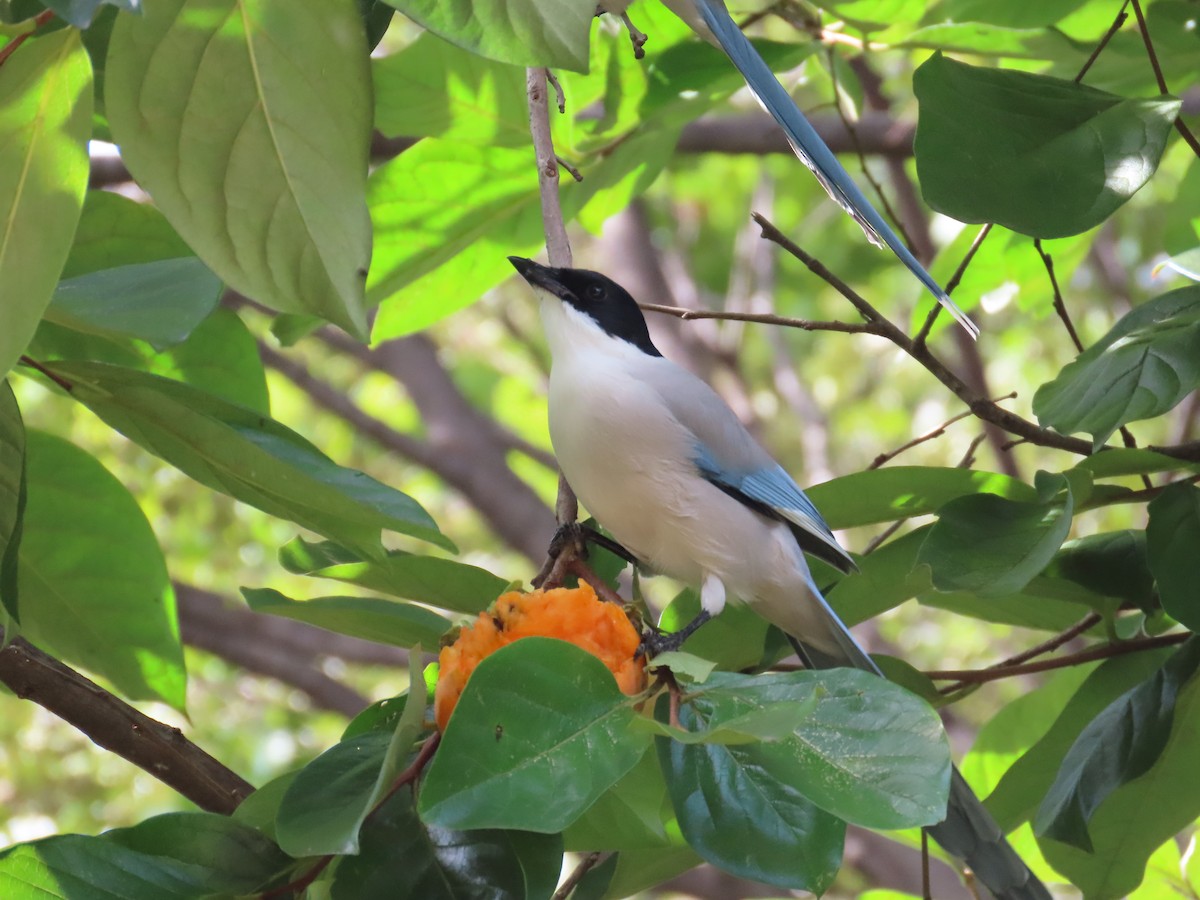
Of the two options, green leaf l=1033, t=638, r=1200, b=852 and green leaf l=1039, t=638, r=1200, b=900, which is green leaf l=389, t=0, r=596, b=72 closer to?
green leaf l=1033, t=638, r=1200, b=852

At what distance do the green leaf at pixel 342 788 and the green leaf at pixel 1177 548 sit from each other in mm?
907

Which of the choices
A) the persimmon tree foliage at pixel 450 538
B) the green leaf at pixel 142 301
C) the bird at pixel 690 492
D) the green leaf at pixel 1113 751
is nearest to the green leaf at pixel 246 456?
the persimmon tree foliage at pixel 450 538

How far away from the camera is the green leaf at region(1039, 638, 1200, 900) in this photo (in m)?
1.80

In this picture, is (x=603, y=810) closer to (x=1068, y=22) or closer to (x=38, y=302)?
(x=38, y=302)

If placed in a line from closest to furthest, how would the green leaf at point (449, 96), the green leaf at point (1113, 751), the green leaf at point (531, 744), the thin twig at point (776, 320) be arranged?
the green leaf at point (531, 744)
the green leaf at point (1113, 751)
the thin twig at point (776, 320)
the green leaf at point (449, 96)

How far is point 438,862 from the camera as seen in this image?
127 cm

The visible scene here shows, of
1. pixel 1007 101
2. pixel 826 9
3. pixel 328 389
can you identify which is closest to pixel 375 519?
pixel 1007 101

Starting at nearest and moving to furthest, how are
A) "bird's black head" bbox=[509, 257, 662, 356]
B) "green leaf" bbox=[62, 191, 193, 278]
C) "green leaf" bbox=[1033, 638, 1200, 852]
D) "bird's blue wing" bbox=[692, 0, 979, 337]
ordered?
1. "green leaf" bbox=[1033, 638, 1200, 852]
2. "bird's blue wing" bbox=[692, 0, 979, 337]
3. "green leaf" bbox=[62, 191, 193, 278]
4. "bird's black head" bbox=[509, 257, 662, 356]

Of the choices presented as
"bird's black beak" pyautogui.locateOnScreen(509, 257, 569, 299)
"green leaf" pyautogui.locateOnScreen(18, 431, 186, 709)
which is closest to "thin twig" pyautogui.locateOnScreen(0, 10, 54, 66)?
"green leaf" pyautogui.locateOnScreen(18, 431, 186, 709)

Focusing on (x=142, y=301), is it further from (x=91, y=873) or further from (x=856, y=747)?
(x=856, y=747)

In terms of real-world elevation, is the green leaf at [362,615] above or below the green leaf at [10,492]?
below

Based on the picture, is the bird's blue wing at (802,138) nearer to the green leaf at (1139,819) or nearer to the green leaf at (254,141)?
the green leaf at (1139,819)

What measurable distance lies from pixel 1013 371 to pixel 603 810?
6.58 meters

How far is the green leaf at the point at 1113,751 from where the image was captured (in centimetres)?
162
